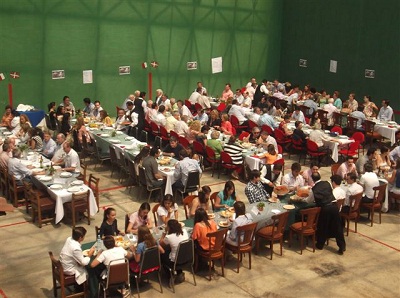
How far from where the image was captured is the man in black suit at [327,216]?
9.52 meters

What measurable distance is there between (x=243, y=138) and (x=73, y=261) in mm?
7265

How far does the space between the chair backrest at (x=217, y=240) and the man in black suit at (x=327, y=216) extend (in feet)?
6.60

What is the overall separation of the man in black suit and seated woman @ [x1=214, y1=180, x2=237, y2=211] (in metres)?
1.41

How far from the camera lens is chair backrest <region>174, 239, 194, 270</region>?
8.02 meters

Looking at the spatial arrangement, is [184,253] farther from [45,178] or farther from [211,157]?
Answer: [211,157]

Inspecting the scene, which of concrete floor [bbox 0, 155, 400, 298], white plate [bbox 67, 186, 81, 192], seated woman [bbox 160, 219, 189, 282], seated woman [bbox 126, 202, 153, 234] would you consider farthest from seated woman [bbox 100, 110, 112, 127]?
seated woman [bbox 160, 219, 189, 282]

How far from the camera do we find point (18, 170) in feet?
36.3

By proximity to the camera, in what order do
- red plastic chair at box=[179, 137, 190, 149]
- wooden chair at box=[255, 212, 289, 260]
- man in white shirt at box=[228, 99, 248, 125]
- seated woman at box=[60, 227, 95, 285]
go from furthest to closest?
1. man in white shirt at box=[228, 99, 248, 125]
2. red plastic chair at box=[179, 137, 190, 149]
3. wooden chair at box=[255, 212, 289, 260]
4. seated woman at box=[60, 227, 95, 285]

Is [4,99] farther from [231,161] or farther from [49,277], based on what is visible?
[49,277]

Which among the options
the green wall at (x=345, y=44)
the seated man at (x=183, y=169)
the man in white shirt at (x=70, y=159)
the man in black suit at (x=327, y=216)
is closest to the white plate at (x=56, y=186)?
the man in white shirt at (x=70, y=159)

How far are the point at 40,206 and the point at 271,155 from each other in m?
5.25

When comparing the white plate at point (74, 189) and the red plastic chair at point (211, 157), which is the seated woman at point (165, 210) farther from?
the red plastic chair at point (211, 157)

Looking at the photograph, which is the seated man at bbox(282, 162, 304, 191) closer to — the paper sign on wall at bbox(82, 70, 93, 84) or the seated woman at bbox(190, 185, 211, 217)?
the seated woman at bbox(190, 185, 211, 217)

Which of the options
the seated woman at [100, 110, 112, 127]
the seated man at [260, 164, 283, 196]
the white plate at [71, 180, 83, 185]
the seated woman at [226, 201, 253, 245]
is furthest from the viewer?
the seated woman at [100, 110, 112, 127]
